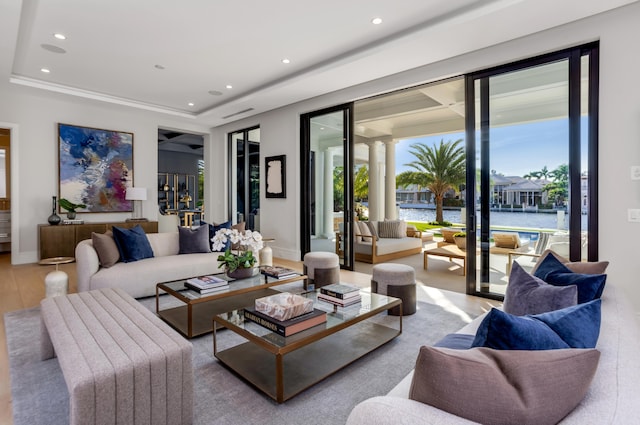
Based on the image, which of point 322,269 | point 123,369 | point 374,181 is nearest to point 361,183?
point 374,181

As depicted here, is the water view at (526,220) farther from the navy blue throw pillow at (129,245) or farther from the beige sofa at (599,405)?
the navy blue throw pillow at (129,245)

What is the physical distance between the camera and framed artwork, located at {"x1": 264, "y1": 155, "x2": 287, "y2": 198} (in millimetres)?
6523

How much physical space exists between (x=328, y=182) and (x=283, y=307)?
4.12m

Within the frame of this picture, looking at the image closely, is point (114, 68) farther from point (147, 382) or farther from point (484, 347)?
point (484, 347)

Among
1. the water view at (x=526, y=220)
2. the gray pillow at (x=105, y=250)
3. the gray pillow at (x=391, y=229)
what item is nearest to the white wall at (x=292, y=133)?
the water view at (x=526, y=220)

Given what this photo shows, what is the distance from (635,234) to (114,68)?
6445mm

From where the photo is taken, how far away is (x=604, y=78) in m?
3.21

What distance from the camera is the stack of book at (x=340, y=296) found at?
8.43 feet

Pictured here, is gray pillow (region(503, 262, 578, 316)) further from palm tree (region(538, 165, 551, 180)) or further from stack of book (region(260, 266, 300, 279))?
palm tree (region(538, 165, 551, 180))

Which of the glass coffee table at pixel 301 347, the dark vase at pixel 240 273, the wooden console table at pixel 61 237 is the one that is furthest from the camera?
the wooden console table at pixel 61 237

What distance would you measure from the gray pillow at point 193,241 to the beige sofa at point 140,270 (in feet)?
0.43

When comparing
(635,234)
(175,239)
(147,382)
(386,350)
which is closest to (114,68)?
(175,239)

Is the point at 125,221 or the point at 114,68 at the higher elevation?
the point at 114,68

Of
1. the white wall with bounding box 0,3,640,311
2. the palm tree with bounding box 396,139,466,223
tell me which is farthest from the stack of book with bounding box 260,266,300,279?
the palm tree with bounding box 396,139,466,223
